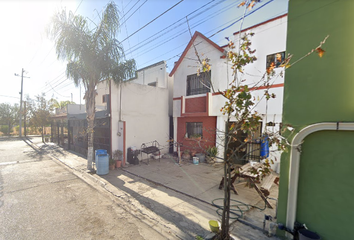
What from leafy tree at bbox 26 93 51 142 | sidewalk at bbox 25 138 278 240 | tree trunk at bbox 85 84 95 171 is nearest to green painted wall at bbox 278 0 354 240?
sidewalk at bbox 25 138 278 240

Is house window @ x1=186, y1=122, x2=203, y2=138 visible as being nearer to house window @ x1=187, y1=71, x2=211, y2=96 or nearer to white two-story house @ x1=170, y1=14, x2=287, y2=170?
white two-story house @ x1=170, y1=14, x2=287, y2=170

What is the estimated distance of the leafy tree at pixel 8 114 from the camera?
98.1ft

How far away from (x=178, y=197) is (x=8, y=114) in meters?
44.5

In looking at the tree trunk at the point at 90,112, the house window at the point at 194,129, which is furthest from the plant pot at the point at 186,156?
the tree trunk at the point at 90,112

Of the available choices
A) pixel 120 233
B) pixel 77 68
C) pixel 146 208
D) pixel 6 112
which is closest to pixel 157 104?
pixel 77 68

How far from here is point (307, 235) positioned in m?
2.81

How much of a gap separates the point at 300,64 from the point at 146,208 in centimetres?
494

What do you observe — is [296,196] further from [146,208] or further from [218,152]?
[218,152]

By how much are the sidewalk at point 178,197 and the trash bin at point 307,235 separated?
2.29ft

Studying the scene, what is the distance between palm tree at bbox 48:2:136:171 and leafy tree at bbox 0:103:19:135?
31881 millimetres

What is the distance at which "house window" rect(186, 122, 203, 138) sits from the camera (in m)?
9.99

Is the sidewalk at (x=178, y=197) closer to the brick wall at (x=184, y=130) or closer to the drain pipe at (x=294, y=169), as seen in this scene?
the drain pipe at (x=294, y=169)

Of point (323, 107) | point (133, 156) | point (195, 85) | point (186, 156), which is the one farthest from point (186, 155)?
point (323, 107)

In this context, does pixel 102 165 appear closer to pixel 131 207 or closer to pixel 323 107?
pixel 131 207
